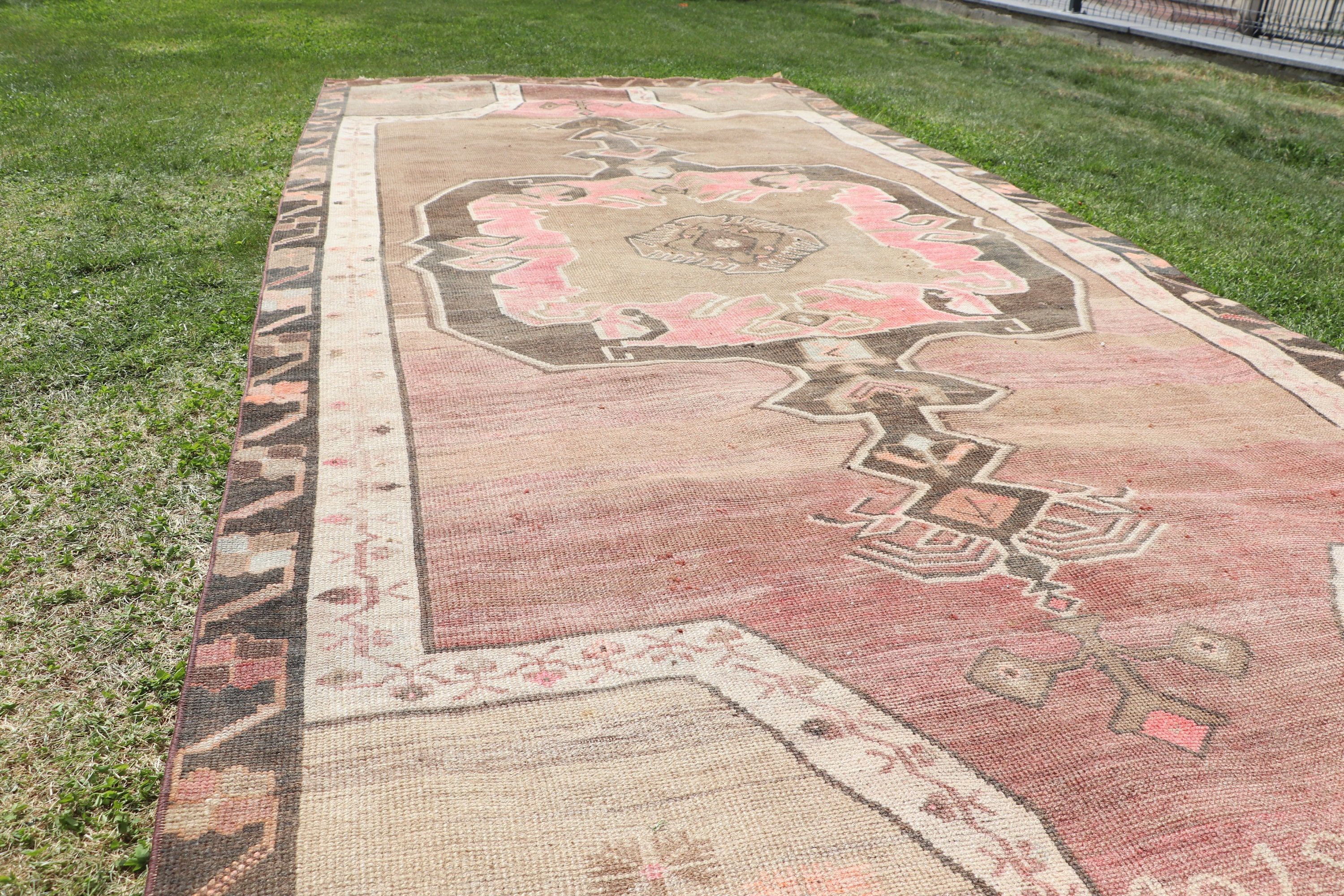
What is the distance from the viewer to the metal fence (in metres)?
10.3

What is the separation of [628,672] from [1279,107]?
871 centimetres

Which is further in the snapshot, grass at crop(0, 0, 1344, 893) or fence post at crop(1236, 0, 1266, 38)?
fence post at crop(1236, 0, 1266, 38)

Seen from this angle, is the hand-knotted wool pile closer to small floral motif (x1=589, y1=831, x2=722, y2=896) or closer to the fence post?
small floral motif (x1=589, y1=831, x2=722, y2=896)

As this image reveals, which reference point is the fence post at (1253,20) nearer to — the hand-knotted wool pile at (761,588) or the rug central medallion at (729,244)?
the hand-knotted wool pile at (761,588)

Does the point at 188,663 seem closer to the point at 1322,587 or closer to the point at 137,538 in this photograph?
the point at 137,538

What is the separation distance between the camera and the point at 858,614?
205 centimetres

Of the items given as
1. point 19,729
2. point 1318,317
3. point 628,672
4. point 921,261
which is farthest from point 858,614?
point 1318,317

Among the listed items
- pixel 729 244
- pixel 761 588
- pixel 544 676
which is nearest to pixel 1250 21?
pixel 729 244


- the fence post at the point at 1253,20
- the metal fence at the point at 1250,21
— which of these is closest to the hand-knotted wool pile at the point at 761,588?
the metal fence at the point at 1250,21

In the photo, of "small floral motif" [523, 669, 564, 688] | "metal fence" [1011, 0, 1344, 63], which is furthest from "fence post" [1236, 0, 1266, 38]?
"small floral motif" [523, 669, 564, 688]

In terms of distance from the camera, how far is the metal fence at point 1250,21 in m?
10.3

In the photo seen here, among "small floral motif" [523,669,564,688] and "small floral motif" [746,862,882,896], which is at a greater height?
"small floral motif" [523,669,564,688]

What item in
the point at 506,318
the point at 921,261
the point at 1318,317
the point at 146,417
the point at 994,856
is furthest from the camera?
the point at 921,261

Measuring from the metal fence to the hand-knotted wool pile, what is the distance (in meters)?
8.56
